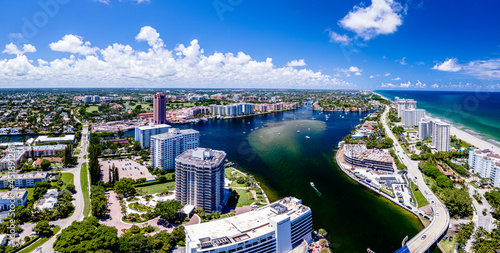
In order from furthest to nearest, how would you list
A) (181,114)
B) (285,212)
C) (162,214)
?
1. (181,114)
2. (162,214)
3. (285,212)

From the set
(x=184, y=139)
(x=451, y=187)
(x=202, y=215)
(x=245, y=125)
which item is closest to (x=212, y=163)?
(x=202, y=215)

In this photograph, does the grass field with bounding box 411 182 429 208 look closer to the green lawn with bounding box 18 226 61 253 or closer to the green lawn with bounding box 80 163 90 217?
the green lawn with bounding box 80 163 90 217

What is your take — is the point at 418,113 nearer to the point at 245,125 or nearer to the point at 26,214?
the point at 245,125

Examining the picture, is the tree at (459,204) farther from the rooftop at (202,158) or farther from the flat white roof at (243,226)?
the rooftop at (202,158)

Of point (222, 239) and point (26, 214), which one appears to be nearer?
point (222, 239)

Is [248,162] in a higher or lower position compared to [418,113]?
lower

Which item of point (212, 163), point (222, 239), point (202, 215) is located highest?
point (212, 163)

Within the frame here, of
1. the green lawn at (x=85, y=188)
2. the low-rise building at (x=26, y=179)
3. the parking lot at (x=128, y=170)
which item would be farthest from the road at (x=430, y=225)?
the low-rise building at (x=26, y=179)
